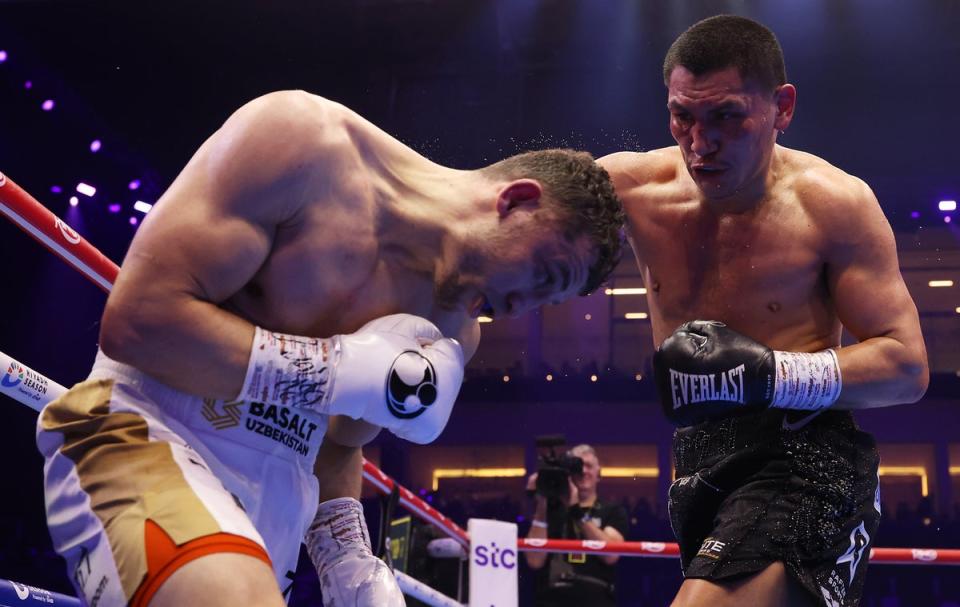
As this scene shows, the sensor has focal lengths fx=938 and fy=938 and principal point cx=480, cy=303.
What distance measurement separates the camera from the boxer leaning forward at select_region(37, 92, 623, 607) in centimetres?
115

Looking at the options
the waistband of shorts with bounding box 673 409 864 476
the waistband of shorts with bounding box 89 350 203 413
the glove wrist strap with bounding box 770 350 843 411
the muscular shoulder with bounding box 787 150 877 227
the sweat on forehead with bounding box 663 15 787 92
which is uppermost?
the sweat on forehead with bounding box 663 15 787 92

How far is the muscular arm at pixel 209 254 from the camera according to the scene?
1.19 metres

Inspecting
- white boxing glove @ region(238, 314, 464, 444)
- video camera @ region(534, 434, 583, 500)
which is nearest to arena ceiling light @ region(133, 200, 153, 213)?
video camera @ region(534, 434, 583, 500)

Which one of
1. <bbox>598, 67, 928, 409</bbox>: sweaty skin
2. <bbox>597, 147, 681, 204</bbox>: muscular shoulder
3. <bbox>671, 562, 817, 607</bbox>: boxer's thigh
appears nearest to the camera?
<bbox>671, 562, 817, 607</bbox>: boxer's thigh

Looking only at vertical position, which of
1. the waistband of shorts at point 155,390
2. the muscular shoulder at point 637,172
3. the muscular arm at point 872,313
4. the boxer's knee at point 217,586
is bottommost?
the boxer's knee at point 217,586

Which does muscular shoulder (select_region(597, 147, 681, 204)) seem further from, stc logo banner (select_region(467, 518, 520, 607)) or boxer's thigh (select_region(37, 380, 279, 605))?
stc logo banner (select_region(467, 518, 520, 607))

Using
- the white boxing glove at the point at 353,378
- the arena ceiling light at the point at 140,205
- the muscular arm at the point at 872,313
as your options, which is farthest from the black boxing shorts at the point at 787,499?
the arena ceiling light at the point at 140,205

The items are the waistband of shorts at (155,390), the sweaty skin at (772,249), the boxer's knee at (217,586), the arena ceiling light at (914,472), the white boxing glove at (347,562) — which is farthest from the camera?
the arena ceiling light at (914,472)

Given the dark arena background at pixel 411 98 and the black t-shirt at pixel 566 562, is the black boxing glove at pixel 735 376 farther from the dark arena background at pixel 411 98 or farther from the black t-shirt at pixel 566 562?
the dark arena background at pixel 411 98

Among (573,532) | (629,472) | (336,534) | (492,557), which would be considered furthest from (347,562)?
(629,472)

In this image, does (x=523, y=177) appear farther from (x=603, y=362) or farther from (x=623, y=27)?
(x=603, y=362)

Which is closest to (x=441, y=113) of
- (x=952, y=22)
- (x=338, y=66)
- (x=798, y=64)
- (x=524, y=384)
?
(x=338, y=66)

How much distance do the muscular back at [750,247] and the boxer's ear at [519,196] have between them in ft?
2.34

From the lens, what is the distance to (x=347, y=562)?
1487 millimetres
